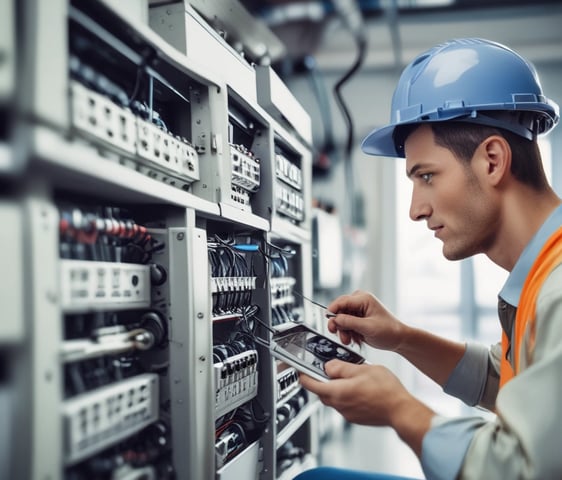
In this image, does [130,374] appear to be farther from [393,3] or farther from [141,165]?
[393,3]

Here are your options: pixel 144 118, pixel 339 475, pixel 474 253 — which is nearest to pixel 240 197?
pixel 144 118

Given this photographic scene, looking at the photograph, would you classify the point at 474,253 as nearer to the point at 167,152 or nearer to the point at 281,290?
the point at 281,290

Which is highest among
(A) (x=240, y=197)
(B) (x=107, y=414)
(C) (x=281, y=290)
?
(A) (x=240, y=197)

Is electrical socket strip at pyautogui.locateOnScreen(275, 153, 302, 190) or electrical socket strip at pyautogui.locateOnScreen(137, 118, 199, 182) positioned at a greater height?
electrical socket strip at pyautogui.locateOnScreen(275, 153, 302, 190)

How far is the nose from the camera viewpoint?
119cm

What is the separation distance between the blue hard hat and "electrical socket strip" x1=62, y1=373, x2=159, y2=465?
79 cm

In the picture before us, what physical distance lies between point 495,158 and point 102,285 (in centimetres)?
82

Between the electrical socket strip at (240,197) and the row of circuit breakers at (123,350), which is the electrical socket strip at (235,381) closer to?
the row of circuit breakers at (123,350)

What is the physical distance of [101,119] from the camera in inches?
28.6

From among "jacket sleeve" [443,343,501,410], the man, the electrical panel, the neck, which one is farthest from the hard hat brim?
"jacket sleeve" [443,343,501,410]

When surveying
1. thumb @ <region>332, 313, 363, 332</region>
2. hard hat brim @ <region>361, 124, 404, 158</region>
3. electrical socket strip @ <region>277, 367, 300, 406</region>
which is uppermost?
hard hat brim @ <region>361, 124, 404, 158</region>

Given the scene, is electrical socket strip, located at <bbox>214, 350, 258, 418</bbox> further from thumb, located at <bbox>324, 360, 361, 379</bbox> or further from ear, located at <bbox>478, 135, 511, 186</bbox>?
ear, located at <bbox>478, 135, 511, 186</bbox>

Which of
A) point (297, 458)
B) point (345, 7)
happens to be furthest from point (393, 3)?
point (297, 458)

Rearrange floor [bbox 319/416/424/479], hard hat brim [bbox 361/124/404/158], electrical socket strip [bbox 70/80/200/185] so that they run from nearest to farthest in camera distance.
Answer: electrical socket strip [bbox 70/80/200/185], hard hat brim [bbox 361/124/404/158], floor [bbox 319/416/424/479]
